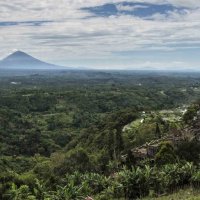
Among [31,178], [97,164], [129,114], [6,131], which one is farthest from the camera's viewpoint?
[6,131]

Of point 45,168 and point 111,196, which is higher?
point 111,196

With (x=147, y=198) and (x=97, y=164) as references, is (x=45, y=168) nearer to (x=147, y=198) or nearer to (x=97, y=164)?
(x=97, y=164)

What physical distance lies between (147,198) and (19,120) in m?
158

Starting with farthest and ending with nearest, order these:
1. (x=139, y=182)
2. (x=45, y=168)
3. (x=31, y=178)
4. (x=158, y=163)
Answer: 1. (x=45, y=168)
2. (x=31, y=178)
3. (x=158, y=163)
4. (x=139, y=182)

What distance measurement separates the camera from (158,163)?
195 ft

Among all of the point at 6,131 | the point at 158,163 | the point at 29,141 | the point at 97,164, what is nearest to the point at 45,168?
the point at 97,164

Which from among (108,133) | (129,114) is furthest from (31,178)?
(129,114)

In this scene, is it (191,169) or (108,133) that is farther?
(108,133)

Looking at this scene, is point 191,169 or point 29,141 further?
point 29,141

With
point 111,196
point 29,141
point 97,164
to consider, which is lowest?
point 29,141

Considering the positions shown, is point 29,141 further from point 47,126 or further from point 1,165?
point 1,165

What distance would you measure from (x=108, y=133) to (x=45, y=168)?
28.5 m

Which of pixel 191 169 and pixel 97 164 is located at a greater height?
pixel 191 169

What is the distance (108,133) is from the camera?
116 m
